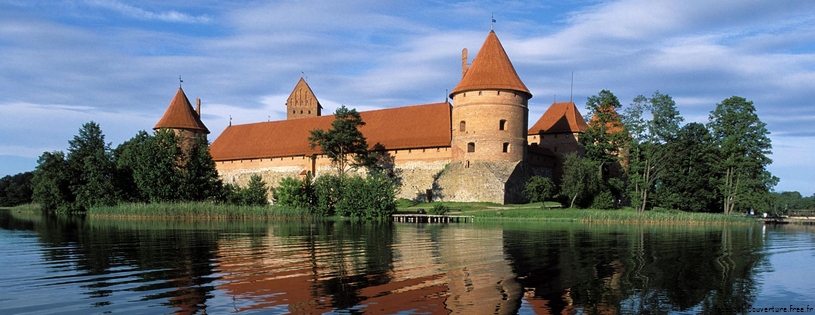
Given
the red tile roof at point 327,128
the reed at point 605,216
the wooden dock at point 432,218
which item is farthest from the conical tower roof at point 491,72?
the wooden dock at point 432,218

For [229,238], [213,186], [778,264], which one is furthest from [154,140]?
[778,264]

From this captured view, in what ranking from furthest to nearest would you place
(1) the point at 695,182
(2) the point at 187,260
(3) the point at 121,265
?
(1) the point at 695,182 → (2) the point at 187,260 → (3) the point at 121,265

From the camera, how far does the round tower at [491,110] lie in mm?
34312

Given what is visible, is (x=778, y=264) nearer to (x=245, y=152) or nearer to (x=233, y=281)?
(x=233, y=281)

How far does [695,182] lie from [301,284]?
3279cm

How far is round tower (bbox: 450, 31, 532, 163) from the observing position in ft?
113

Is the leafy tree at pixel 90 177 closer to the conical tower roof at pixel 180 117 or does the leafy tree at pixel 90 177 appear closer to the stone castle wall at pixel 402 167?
the conical tower roof at pixel 180 117

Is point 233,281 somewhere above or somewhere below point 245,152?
below

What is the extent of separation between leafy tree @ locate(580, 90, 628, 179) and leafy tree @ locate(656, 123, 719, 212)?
9.32ft

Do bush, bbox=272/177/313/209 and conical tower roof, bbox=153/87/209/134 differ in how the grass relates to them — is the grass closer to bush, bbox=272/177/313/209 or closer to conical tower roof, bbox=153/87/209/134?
bush, bbox=272/177/313/209

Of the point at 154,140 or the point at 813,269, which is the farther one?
the point at 154,140

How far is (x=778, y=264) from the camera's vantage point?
521 inches

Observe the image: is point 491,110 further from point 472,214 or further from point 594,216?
point 594,216

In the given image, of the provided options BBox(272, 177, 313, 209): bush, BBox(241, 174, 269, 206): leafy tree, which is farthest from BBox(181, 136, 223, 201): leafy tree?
BBox(272, 177, 313, 209): bush
